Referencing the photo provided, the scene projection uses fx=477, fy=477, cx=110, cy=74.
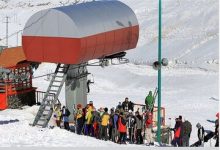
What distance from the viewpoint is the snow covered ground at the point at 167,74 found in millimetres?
16875

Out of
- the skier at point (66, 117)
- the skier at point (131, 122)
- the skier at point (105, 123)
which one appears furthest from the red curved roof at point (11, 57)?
the skier at point (131, 122)

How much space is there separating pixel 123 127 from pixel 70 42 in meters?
4.24

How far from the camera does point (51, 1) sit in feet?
277

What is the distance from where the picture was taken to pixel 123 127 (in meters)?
17.1

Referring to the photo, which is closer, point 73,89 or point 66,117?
point 66,117

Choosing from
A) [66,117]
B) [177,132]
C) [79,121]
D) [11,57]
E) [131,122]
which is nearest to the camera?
[177,132]

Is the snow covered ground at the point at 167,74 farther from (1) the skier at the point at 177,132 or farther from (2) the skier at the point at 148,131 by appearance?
(1) the skier at the point at 177,132

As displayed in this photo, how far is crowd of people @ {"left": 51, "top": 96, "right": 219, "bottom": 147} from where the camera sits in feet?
55.9

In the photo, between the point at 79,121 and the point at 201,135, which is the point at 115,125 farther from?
the point at 201,135

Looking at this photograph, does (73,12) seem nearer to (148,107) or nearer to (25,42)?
(25,42)

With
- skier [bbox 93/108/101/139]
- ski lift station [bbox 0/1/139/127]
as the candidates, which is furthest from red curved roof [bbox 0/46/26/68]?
skier [bbox 93/108/101/139]

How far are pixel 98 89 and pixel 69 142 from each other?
2151 cm

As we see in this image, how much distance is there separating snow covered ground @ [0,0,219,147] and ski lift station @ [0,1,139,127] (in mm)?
1868

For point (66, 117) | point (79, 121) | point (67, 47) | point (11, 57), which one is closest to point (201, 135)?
point (79, 121)
